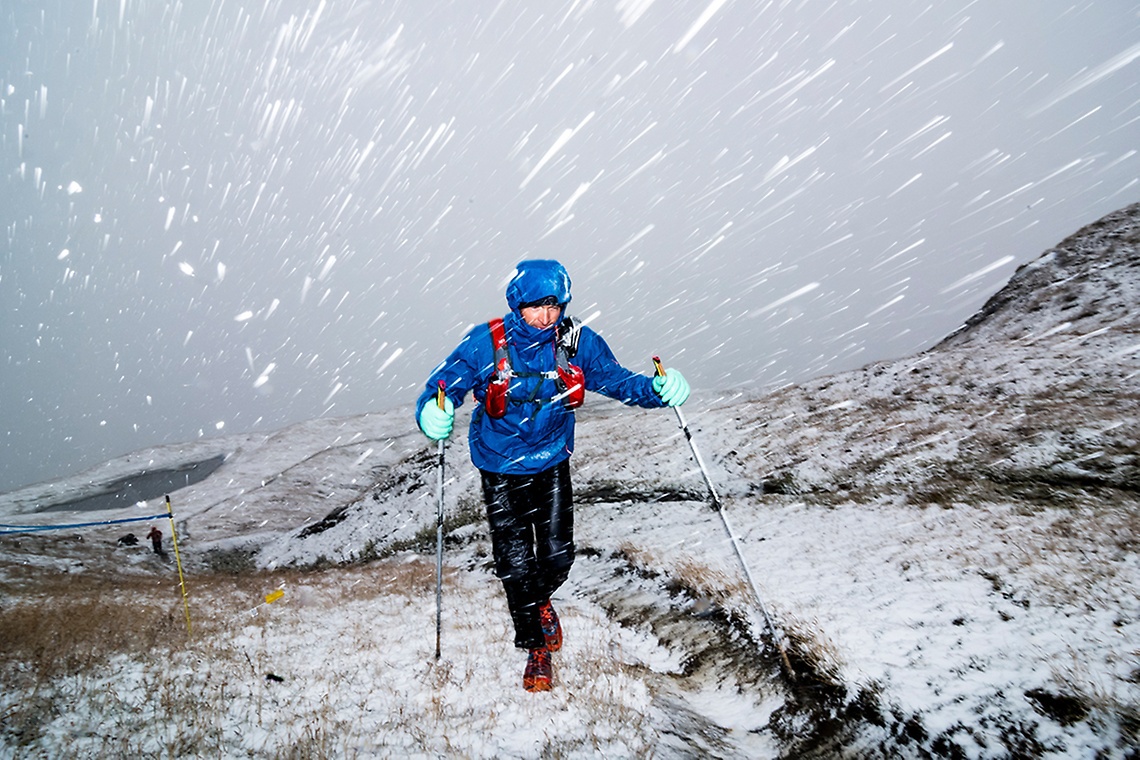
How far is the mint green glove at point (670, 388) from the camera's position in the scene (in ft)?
18.5

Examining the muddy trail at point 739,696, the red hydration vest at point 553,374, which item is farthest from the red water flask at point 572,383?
the muddy trail at point 739,696

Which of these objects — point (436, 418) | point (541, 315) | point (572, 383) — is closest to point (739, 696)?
point (572, 383)

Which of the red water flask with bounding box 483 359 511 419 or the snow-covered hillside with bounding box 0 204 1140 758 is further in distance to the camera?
the red water flask with bounding box 483 359 511 419

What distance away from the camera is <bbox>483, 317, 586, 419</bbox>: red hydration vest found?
507 cm

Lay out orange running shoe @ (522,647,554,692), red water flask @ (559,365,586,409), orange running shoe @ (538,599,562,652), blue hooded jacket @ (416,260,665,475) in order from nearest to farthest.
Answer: orange running shoe @ (522,647,554,692)
blue hooded jacket @ (416,260,665,475)
red water flask @ (559,365,586,409)
orange running shoe @ (538,599,562,652)

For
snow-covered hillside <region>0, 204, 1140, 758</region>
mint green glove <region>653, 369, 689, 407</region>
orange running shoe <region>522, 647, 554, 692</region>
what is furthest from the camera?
mint green glove <region>653, 369, 689, 407</region>

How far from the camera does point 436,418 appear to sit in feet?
17.1

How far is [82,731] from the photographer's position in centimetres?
420

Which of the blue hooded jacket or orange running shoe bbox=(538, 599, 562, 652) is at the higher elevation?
the blue hooded jacket

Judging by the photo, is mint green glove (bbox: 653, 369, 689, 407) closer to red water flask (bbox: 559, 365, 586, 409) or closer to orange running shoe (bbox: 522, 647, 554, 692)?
red water flask (bbox: 559, 365, 586, 409)

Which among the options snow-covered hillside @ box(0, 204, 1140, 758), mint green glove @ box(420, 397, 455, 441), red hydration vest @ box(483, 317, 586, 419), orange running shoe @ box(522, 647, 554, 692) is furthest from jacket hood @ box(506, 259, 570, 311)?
snow-covered hillside @ box(0, 204, 1140, 758)

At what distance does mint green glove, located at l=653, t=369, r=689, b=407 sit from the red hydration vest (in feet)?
2.85

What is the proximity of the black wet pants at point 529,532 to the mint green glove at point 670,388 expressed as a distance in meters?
1.24

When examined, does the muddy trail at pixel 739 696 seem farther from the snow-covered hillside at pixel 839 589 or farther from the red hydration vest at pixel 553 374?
the red hydration vest at pixel 553 374
